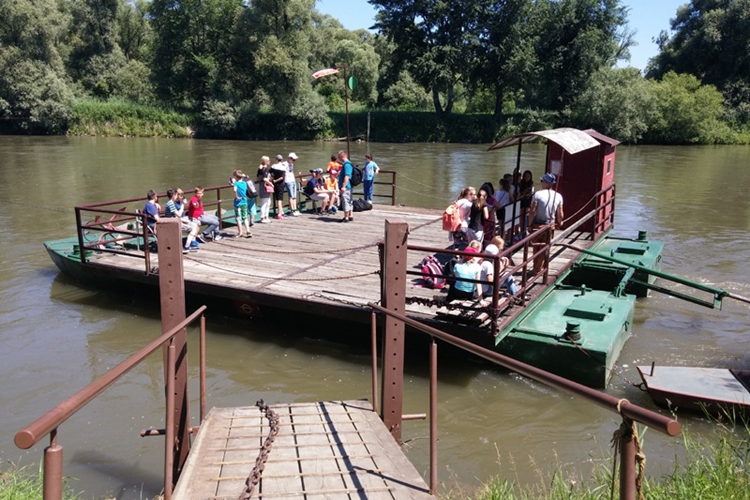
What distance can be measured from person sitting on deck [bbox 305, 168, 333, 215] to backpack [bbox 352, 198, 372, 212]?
25.6 inches

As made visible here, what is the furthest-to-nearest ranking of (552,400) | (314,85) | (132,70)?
(314,85) < (132,70) < (552,400)

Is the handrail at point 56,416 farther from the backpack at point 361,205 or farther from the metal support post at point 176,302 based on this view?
the backpack at point 361,205

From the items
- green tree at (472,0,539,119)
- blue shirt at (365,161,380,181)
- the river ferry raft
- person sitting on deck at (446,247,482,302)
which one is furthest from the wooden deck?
green tree at (472,0,539,119)

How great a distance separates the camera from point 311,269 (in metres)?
10.7

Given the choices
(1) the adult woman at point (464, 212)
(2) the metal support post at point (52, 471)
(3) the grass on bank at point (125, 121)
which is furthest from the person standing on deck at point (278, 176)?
(3) the grass on bank at point (125, 121)

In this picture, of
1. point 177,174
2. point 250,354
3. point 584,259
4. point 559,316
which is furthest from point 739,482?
point 177,174

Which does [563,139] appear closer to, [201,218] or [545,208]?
[545,208]

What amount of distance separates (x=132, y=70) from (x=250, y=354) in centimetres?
5967

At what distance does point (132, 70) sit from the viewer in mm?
61844

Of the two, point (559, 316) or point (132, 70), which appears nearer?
point (559, 316)

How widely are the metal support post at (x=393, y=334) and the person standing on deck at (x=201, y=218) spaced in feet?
25.5

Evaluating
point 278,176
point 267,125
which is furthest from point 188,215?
point 267,125

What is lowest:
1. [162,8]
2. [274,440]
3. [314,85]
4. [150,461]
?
[150,461]

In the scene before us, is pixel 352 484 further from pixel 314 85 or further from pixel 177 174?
pixel 314 85
